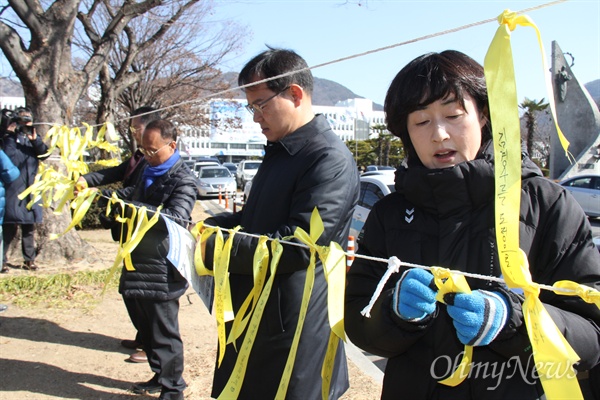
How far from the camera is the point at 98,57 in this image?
8273 mm

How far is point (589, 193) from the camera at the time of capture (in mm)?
16391

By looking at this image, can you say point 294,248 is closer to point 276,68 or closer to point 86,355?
point 276,68

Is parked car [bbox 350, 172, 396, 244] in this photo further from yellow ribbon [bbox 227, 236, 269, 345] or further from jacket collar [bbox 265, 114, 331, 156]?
yellow ribbon [bbox 227, 236, 269, 345]

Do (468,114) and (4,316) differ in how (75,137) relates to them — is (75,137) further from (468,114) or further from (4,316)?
(468,114)

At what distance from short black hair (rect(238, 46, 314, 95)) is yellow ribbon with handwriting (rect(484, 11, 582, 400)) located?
48.7 inches

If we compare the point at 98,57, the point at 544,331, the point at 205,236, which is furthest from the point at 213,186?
the point at 544,331

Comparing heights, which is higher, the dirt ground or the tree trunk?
the tree trunk

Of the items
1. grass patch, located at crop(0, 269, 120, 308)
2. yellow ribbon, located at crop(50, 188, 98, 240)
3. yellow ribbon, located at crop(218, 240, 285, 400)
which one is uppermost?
yellow ribbon, located at crop(50, 188, 98, 240)

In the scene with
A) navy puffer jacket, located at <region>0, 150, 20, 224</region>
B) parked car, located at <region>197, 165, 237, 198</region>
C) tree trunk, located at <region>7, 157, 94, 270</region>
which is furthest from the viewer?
parked car, located at <region>197, 165, 237, 198</region>

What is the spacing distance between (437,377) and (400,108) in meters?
0.84

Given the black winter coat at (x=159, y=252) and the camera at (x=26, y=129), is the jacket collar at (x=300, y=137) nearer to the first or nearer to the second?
the black winter coat at (x=159, y=252)

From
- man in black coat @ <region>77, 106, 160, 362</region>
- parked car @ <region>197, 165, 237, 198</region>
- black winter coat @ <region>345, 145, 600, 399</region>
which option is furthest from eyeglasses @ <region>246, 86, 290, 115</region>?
parked car @ <region>197, 165, 237, 198</region>

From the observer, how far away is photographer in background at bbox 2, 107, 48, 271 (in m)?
6.22
